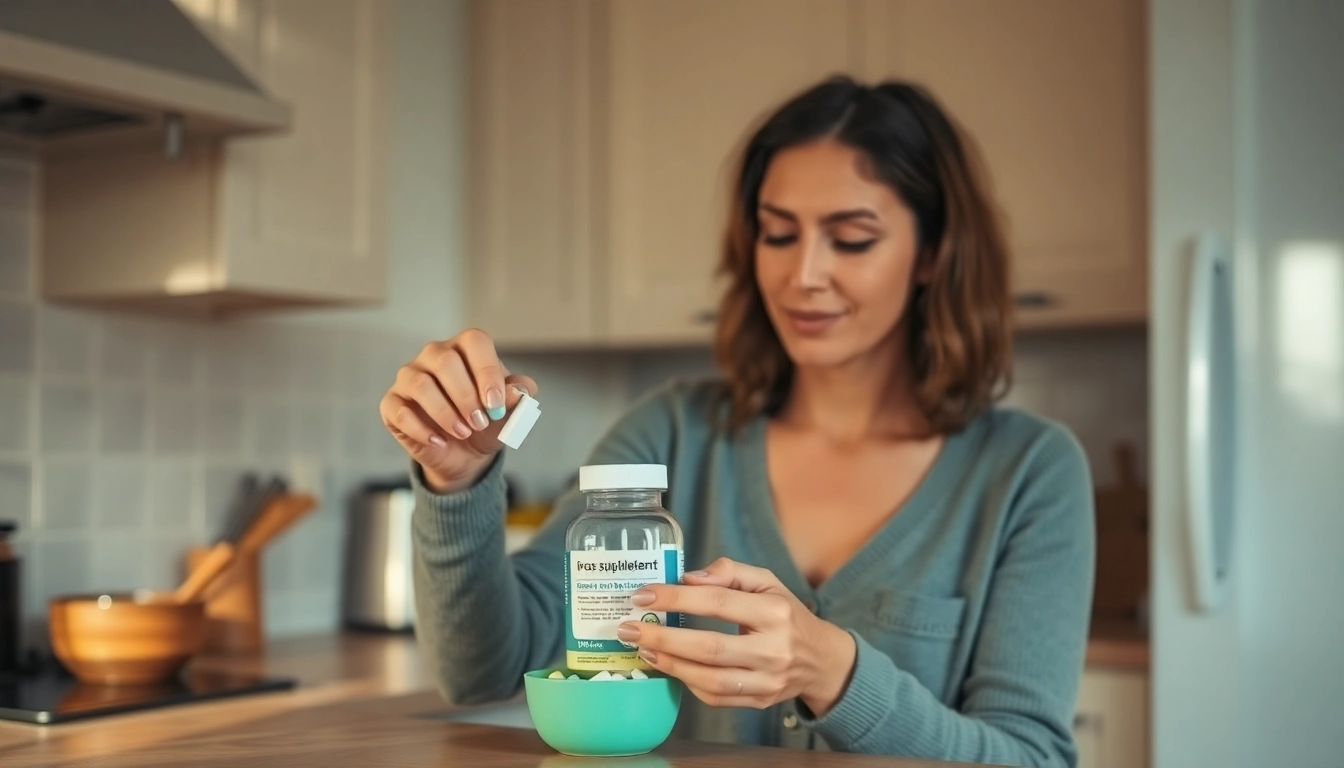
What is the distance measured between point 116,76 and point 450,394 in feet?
2.81

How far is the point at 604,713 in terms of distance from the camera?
0.99m

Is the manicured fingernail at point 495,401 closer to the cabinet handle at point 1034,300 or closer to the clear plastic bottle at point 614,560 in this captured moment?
the clear plastic bottle at point 614,560

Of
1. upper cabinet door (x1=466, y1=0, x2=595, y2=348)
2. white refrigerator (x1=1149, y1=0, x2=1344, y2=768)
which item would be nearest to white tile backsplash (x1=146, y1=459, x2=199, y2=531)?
upper cabinet door (x1=466, y1=0, x2=595, y2=348)

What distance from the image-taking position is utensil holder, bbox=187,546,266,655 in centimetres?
233

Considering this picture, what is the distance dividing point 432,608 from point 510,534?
1.42 m

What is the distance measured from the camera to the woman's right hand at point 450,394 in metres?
1.08

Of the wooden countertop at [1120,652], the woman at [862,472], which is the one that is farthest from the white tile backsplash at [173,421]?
the wooden countertop at [1120,652]

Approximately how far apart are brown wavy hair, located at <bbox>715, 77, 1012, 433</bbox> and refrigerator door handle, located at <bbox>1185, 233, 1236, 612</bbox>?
1.43ft

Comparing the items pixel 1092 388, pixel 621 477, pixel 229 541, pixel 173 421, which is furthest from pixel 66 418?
pixel 1092 388

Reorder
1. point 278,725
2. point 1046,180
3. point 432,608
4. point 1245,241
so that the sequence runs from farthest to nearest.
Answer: point 1046,180 < point 1245,241 < point 278,725 < point 432,608

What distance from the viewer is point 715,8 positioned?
2.76m

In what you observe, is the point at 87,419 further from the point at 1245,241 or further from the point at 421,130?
the point at 1245,241

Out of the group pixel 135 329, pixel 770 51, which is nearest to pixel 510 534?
pixel 135 329

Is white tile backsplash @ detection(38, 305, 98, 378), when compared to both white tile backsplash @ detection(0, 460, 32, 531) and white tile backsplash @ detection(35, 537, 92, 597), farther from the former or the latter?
white tile backsplash @ detection(35, 537, 92, 597)
